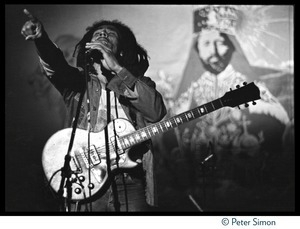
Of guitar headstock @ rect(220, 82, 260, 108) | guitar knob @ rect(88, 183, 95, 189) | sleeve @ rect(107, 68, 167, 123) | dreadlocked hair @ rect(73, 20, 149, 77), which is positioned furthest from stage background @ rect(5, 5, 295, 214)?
guitar knob @ rect(88, 183, 95, 189)

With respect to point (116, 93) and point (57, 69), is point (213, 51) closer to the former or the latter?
point (116, 93)

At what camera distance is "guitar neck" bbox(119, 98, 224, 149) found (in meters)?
2.79

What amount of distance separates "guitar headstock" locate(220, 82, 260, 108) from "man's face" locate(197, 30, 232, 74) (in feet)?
1.11

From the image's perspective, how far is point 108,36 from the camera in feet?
9.89

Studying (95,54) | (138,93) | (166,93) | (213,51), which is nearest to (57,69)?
(95,54)

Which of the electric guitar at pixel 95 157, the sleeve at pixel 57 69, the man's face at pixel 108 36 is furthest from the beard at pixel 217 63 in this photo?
the sleeve at pixel 57 69

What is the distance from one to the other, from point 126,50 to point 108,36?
17 centimetres

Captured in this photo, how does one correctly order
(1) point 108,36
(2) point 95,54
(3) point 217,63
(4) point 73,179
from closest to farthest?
1. (4) point 73,179
2. (2) point 95,54
3. (1) point 108,36
4. (3) point 217,63

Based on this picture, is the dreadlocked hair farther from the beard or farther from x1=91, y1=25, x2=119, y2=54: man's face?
the beard

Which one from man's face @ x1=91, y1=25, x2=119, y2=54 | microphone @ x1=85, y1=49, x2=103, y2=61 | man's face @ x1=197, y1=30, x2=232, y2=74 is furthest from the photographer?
man's face @ x1=197, y1=30, x2=232, y2=74

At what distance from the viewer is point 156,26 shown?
3.12 meters

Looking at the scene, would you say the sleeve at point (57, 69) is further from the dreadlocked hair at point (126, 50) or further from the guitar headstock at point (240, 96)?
the guitar headstock at point (240, 96)
